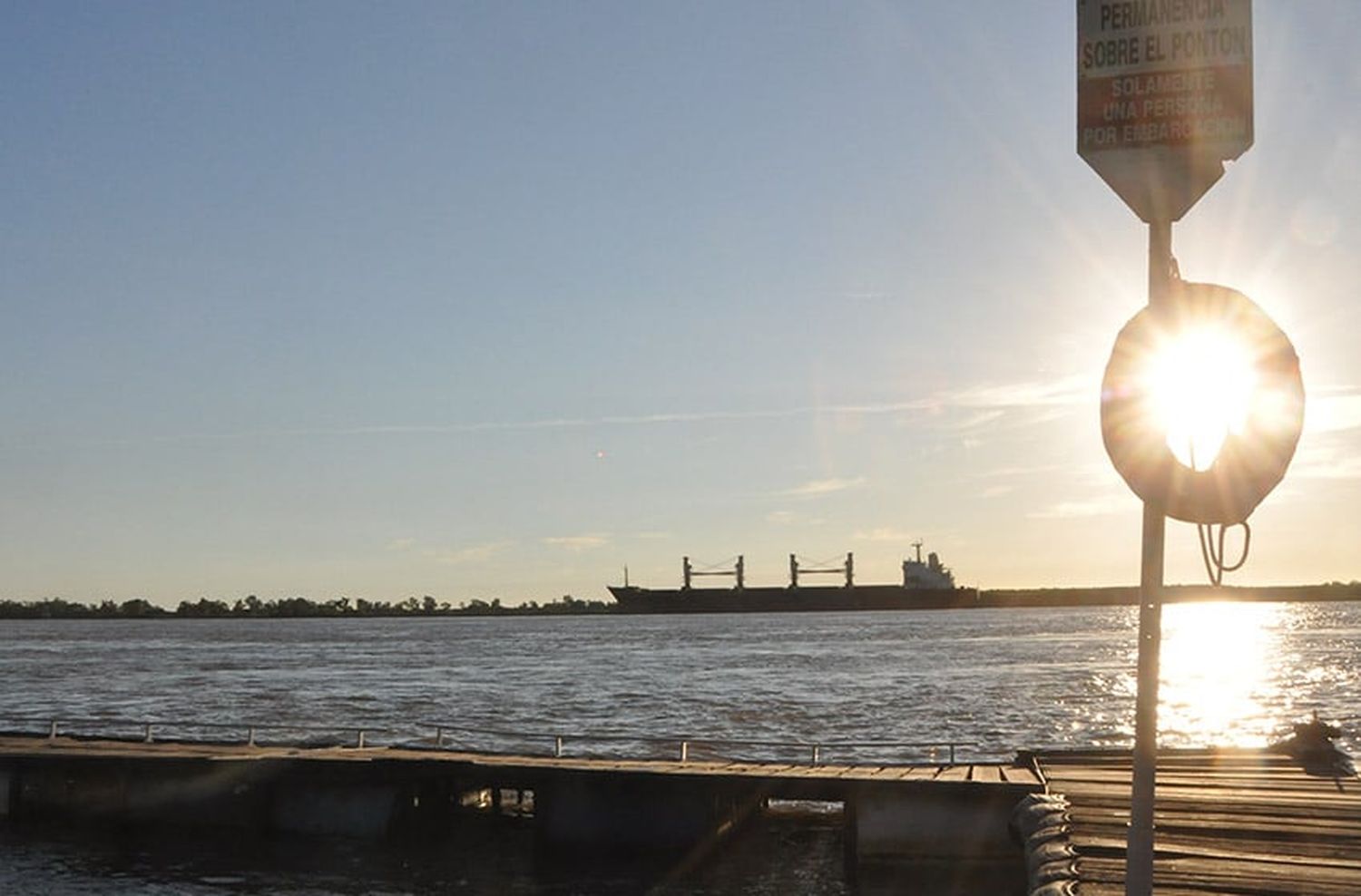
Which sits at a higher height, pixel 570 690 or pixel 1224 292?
pixel 1224 292

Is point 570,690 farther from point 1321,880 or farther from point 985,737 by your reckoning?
point 1321,880

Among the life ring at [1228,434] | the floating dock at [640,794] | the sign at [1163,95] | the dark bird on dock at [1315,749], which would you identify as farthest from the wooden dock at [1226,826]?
the sign at [1163,95]

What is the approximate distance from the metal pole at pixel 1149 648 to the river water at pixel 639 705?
15017 millimetres

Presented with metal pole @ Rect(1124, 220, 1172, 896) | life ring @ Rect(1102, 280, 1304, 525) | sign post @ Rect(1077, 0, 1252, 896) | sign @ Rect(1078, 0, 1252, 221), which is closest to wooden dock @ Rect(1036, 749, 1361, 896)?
metal pole @ Rect(1124, 220, 1172, 896)

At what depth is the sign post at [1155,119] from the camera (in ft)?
19.6

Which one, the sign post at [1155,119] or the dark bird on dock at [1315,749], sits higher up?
the sign post at [1155,119]

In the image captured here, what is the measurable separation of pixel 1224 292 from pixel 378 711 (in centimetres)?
5799

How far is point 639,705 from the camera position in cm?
6125

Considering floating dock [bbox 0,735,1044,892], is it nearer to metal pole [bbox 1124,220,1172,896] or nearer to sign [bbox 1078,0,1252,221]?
Answer: metal pole [bbox 1124,220,1172,896]

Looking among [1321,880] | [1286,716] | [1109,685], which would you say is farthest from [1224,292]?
[1109,685]

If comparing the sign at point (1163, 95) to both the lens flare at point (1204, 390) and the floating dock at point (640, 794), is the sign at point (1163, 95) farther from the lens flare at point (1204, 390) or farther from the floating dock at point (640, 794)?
the floating dock at point (640, 794)

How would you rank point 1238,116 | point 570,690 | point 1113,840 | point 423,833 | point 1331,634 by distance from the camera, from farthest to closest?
1. point 1331,634
2. point 570,690
3. point 423,833
4. point 1113,840
5. point 1238,116

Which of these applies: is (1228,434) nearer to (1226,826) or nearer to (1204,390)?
(1204,390)

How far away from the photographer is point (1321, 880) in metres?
11.0
